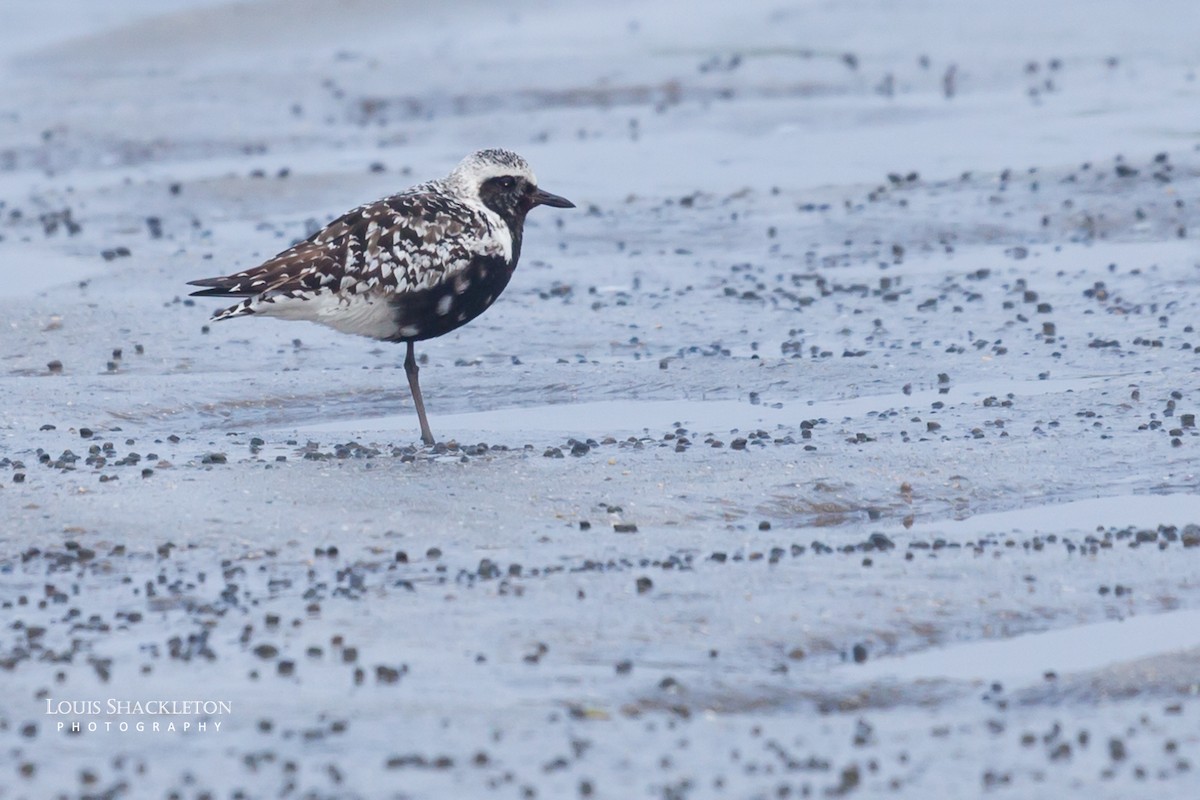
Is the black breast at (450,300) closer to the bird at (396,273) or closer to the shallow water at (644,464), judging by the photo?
the bird at (396,273)

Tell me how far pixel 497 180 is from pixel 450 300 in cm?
86

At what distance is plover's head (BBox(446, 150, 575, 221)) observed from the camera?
9.68m

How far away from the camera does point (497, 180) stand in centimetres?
974

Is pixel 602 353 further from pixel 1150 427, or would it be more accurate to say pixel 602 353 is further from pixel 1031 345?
pixel 1150 427

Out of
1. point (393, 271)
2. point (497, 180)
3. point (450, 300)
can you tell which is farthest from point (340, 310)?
point (497, 180)

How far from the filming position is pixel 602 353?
1106 cm

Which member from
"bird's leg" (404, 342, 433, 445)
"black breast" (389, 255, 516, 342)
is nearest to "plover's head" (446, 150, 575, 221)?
"black breast" (389, 255, 516, 342)

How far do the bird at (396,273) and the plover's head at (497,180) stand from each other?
0.17ft

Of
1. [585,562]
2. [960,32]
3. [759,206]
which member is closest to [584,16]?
[960,32]

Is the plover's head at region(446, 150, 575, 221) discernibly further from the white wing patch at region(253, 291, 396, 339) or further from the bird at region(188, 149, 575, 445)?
the white wing patch at region(253, 291, 396, 339)

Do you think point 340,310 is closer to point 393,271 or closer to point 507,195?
point 393,271

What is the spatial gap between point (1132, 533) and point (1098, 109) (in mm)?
11235

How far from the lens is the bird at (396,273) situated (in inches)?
348

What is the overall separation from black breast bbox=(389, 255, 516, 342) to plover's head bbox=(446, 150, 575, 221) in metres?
0.44
